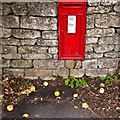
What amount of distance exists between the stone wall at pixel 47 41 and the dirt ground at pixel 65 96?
0.47 ft

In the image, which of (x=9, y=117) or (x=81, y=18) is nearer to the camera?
(x=9, y=117)

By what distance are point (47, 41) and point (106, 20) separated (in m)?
0.86

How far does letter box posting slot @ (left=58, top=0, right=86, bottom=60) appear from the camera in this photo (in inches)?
167

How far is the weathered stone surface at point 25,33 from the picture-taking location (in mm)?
4410

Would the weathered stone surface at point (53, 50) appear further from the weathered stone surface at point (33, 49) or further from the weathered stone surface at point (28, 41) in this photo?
the weathered stone surface at point (28, 41)

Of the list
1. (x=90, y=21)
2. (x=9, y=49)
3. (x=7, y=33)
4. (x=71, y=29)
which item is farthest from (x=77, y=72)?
(x=7, y=33)

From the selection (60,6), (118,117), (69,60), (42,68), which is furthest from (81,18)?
(118,117)

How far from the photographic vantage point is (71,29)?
4379 millimetres

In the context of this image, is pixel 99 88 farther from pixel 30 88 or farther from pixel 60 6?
pixel 60 6

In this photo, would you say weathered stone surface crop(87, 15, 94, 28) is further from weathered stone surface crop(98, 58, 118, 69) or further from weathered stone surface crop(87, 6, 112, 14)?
weathered stone surface crop(98, 58, 118, 69)

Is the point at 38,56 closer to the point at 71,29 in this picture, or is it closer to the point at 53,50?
the point at 53,50

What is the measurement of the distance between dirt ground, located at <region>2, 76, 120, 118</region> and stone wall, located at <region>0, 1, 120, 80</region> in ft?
0.47

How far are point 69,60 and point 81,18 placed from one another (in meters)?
0.65

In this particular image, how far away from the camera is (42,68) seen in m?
4.65
